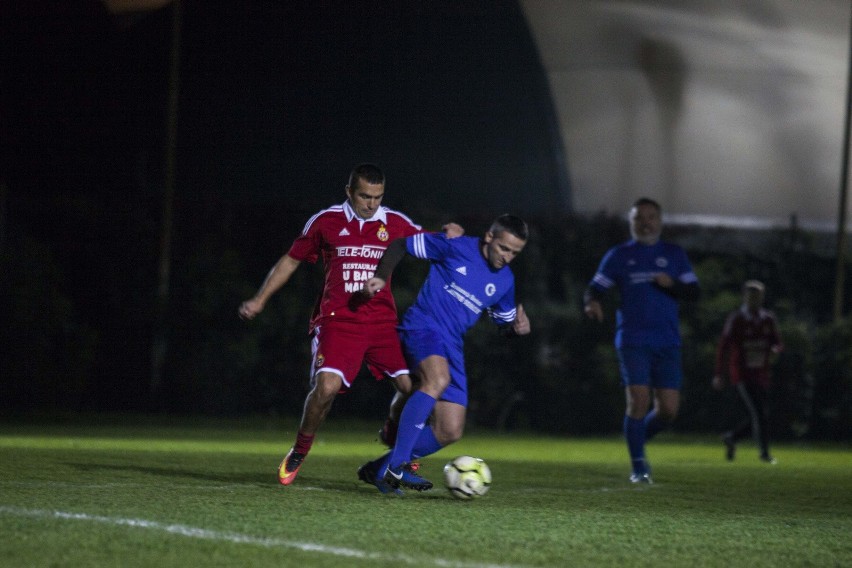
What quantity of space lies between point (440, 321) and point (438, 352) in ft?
0.71

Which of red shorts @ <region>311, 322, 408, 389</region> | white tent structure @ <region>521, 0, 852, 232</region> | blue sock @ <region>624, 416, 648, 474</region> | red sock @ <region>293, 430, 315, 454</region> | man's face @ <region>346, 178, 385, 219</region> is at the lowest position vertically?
blue sock @ <region>624, 416, 648, 474</region>

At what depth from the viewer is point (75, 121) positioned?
87.0ft

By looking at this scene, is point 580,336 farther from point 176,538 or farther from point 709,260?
point 176,538

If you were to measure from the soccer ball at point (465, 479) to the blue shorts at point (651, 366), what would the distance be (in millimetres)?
2837

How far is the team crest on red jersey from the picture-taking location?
866 cm

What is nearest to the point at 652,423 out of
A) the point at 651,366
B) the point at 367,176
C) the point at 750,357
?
the point at 651,366

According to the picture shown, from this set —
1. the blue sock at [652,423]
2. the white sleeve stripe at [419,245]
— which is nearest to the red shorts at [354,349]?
the white sleeve stripe at [419,245]

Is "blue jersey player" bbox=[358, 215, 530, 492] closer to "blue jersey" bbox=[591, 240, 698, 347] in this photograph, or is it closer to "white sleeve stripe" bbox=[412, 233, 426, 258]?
"white sleeve stripe" bbox=[412, 233, 426, 258]

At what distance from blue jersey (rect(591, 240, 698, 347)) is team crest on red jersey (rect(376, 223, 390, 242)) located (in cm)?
263

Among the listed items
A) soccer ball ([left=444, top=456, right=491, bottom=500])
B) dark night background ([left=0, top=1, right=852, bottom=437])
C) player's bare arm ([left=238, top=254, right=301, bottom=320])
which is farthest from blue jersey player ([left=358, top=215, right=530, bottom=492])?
dark night background ([left=0, top=1, right=852, bottom=437])

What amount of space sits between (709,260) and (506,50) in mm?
8696

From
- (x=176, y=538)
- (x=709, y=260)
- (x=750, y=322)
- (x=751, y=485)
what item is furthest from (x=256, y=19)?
(x=176, y=538)

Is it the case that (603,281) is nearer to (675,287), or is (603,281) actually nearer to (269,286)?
(675,287)

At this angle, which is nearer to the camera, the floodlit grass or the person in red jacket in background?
the floodlit grass
